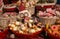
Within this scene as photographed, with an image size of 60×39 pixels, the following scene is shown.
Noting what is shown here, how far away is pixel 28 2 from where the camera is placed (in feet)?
7.27

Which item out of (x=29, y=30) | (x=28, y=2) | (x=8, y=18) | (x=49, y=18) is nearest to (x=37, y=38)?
(x=29, y=30)

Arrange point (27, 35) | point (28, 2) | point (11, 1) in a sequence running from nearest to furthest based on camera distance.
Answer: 1. point (27, 35)
2. point (28, 2)
3. point (11, 1)

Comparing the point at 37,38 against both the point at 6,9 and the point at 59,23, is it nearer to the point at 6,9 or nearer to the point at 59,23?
the point at 59,23

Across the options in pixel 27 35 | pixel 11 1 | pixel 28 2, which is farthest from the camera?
pixel 11 1

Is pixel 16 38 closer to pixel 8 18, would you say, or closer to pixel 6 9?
pixel 8 18

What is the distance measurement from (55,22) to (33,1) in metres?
0.54

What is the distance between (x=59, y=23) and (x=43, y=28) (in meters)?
0.17

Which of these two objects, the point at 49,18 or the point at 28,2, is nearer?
the point at 49,18

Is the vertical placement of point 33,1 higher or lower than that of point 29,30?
higher

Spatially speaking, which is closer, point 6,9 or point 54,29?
point 54,29

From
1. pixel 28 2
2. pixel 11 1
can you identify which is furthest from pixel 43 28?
pixel 11 1

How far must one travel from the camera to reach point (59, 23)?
1.83m

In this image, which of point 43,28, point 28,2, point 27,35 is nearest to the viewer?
point 27,35

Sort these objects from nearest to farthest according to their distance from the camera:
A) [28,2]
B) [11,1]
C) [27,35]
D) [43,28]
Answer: [27,35] < [43,28] < [28,2] < [11,1]
